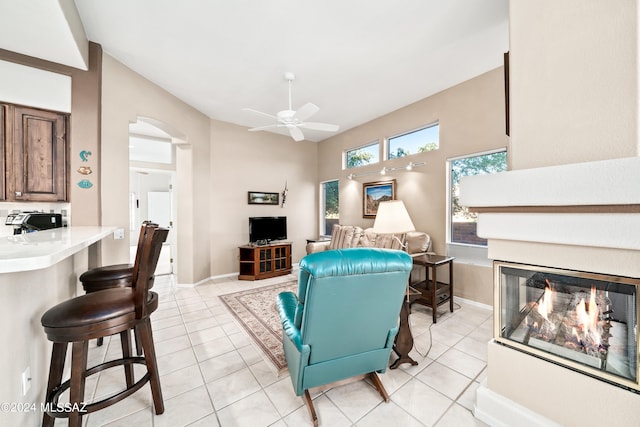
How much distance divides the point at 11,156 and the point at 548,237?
4.33 meters

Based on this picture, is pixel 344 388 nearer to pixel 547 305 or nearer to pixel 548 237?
pixel 547 305

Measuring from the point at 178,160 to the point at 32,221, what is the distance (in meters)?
2.39

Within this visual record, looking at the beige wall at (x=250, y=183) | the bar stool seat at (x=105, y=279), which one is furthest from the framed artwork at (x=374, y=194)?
the bar stool seat at (x=105, y=279)

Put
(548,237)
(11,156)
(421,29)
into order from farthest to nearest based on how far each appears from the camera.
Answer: (421,29) < (11,156) < (548,237)

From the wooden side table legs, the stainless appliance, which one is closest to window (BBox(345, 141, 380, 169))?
the wooden side table legs

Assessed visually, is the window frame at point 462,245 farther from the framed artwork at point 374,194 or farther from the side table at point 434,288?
the framed artwork at point 374,194

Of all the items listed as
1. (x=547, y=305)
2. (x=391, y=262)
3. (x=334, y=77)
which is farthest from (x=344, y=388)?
(x=334, y=77)

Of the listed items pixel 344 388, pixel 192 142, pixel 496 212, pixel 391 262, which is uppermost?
pixel 192 142

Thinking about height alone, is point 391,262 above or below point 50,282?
above

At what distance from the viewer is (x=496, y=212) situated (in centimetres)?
146

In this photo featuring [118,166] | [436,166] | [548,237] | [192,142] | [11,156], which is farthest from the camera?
[192,142]

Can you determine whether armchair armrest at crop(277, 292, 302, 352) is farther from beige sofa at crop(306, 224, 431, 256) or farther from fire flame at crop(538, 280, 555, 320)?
fire flame at crop(538, 280, 555, 320)

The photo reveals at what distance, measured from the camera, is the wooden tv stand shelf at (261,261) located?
15.4 ft

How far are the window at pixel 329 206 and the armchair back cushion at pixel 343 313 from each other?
170 inches
